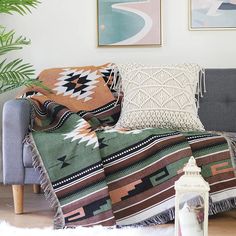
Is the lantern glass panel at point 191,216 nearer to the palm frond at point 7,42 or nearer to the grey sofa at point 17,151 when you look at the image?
the grey sofa at point 17,151

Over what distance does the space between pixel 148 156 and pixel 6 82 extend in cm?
89

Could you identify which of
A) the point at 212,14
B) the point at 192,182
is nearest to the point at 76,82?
the point at 212,14

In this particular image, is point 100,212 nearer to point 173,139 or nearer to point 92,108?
point 173,139

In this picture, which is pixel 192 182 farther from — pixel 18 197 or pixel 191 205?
pixel 18 197

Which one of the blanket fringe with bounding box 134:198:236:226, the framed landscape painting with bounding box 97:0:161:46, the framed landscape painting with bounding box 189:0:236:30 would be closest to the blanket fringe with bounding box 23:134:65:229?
the blanket fringe with bounding box 134:198:236:226

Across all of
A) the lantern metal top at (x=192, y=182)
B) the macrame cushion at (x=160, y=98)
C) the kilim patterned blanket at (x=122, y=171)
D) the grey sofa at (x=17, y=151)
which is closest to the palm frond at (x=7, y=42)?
the grey sofa at (x=17, y=151)

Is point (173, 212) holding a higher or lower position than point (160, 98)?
lower

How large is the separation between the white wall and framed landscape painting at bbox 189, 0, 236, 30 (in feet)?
0.14

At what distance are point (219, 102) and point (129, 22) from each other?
0.87m

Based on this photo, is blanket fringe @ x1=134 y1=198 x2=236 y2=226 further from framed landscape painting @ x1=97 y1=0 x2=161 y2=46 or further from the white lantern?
framed landscape painting @ x1=97 y1=0 x2=161 y2=46

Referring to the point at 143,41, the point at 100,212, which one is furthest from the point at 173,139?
the point at 143,41

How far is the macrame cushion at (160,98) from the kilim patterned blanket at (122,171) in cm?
26

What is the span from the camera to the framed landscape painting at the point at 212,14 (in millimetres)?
3543

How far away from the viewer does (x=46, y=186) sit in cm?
260
